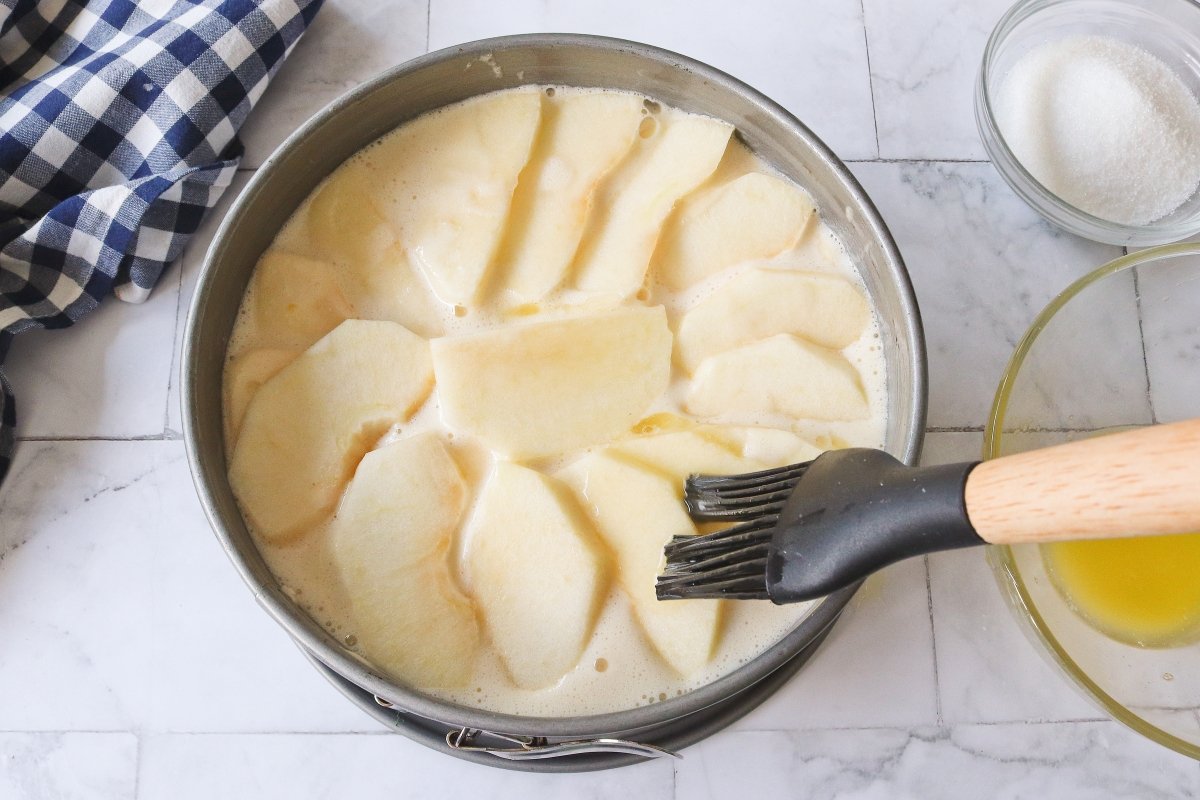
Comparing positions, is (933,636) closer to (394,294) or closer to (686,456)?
(686,456)

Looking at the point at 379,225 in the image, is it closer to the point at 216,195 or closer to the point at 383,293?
the point at 383,293

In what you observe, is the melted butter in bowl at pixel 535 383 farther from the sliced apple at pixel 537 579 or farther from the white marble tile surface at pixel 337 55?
the white marble tile surface at pixel 337 55

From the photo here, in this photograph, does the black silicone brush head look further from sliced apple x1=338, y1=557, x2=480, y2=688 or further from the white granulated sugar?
the white granulated sugar

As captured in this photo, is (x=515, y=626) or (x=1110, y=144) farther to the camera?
(x=1110, y=144)

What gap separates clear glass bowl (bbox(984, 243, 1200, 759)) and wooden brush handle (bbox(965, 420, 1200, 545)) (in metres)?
0.39

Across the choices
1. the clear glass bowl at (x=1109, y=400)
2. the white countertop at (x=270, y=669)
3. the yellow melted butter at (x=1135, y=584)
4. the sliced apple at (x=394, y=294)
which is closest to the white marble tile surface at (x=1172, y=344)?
the clear glass bowl at (x=1109, y=400)

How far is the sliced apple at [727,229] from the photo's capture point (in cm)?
106

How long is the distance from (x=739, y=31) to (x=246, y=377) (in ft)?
2.60

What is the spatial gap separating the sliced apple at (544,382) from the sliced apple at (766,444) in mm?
97

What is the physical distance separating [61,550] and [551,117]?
0.78m

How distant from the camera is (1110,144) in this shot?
45.7 inches

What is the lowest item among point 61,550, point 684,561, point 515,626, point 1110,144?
point 61,550

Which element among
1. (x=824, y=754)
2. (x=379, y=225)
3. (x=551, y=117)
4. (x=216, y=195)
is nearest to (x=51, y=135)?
(x=216, y=195)

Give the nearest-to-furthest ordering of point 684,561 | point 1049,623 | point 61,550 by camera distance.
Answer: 1. point 684,561
2. point 1049,623
3. point 61,550
